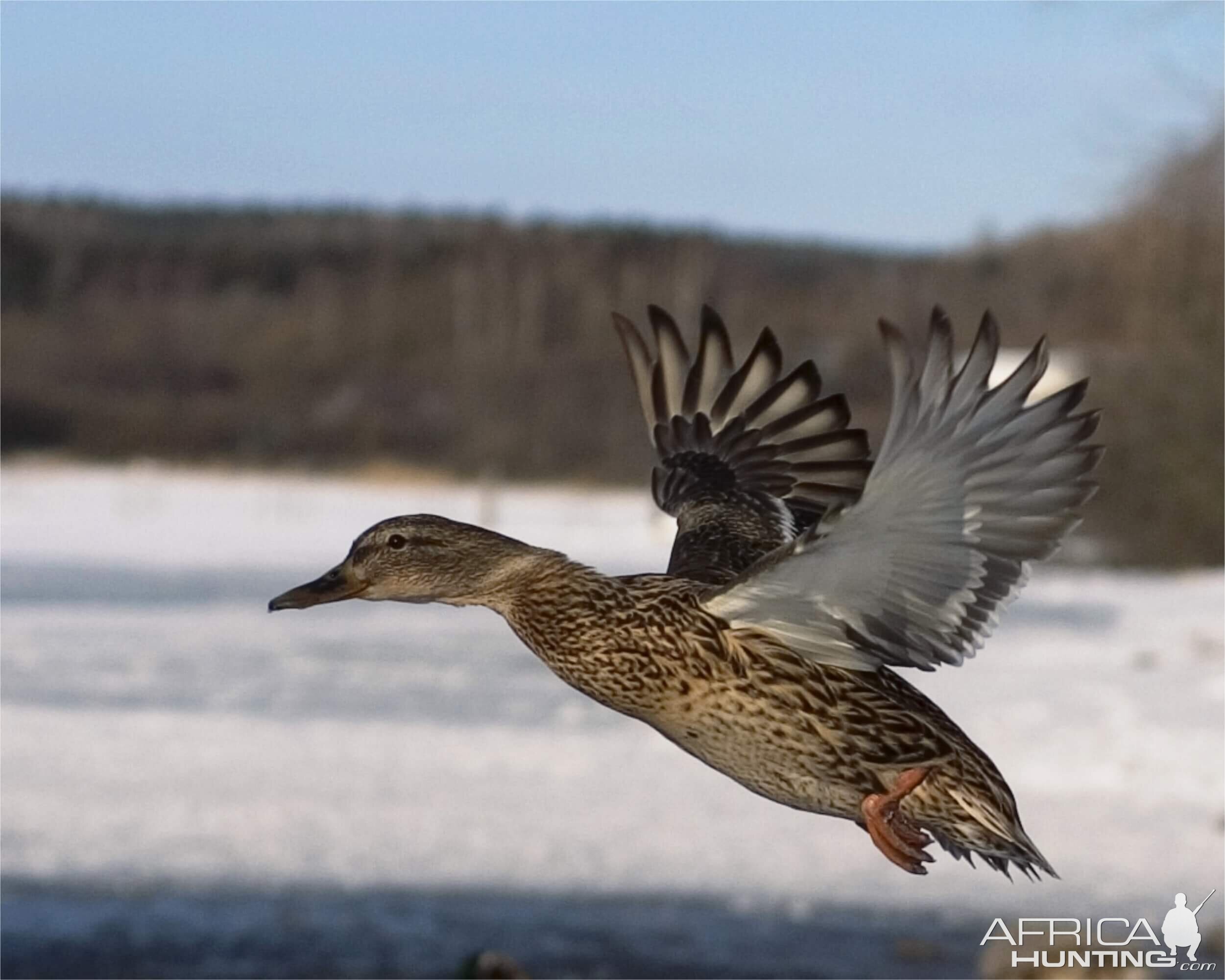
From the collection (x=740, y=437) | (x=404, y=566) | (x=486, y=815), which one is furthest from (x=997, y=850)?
(x=486, y=815)

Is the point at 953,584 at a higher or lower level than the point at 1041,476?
lower

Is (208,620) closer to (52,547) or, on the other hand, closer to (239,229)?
(52,547)

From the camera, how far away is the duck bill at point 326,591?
8.41 ft

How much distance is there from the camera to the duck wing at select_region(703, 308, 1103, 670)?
2.91m

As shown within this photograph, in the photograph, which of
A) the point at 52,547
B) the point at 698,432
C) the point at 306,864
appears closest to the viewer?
the point at 698,432

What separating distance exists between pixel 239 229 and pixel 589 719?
65576 mm

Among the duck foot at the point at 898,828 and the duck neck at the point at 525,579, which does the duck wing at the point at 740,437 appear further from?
the duck foot at the point at 898,828

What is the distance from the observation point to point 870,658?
302 centimetres

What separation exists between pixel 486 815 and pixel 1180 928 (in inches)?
245

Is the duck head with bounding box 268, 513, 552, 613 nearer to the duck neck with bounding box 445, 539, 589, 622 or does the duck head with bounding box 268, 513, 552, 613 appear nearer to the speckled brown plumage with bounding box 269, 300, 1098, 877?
the speckled brown plumage with bounding box 269, 300, 1098, 877

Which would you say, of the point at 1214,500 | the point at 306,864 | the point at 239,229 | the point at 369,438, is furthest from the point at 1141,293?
the point at 239,229

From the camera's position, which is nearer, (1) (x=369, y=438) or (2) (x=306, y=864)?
(2) (x=306, y=864)

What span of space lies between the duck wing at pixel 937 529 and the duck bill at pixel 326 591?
611 mm

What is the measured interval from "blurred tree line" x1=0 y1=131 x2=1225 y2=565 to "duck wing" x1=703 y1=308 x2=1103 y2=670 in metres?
33.9
